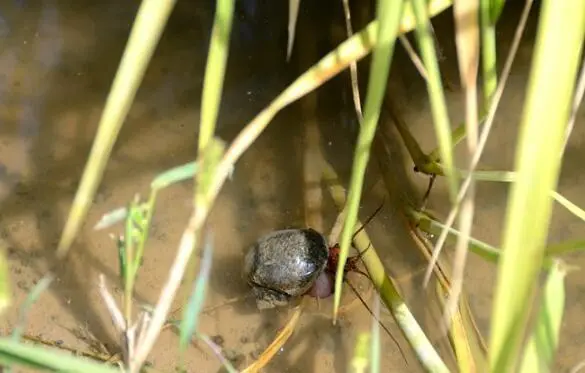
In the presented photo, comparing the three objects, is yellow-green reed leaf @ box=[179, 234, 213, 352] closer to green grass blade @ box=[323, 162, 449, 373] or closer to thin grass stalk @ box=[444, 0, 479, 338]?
thin grass stalk @ box=[444, 0, 479, 338]

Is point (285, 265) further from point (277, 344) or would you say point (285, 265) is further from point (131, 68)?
point (131, 68)

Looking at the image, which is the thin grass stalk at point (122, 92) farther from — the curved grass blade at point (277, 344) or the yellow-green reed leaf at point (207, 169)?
the curved grass blade at point (277, 344)

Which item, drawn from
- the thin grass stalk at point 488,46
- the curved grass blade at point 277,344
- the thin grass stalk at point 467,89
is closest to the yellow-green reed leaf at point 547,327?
the thin grass stalk at point 467,89

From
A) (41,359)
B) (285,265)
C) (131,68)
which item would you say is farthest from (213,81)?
(285,265)

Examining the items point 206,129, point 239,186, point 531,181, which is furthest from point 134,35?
point 239,186

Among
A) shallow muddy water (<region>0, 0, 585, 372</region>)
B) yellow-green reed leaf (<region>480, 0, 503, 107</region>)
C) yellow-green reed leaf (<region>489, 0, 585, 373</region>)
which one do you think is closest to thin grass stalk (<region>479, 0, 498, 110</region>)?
yellow-green reed leaf (<region>480, 0, 503, 107</region>)

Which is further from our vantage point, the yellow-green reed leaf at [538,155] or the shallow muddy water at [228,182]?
the shallow muddy water at [228,182]
